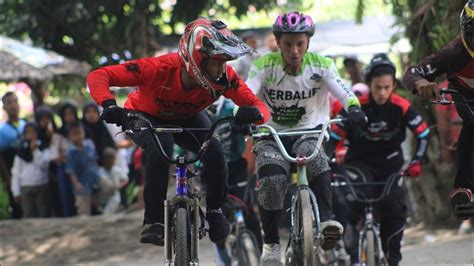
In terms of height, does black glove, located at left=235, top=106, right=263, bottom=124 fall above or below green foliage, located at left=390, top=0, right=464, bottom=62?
below

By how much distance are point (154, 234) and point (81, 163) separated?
21.8 ft

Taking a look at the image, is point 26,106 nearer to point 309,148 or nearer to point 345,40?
point 345,40

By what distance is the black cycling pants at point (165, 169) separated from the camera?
7.36m

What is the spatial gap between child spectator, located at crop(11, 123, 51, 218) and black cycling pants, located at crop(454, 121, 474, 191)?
7.68 metres

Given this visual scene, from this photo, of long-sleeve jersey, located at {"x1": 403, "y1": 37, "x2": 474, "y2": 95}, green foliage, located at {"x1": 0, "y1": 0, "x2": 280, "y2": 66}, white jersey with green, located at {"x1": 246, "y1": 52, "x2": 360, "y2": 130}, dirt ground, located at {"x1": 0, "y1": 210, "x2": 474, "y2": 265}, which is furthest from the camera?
green foliage, located at {"x1": 0, "y1": 0, "x2": 280, "y2": 66}

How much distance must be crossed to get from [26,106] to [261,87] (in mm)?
22318

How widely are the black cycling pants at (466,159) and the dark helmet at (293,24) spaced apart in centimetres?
155

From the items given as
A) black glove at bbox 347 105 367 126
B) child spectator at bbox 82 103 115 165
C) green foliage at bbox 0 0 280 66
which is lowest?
black glove at bbox 347 105 367 126

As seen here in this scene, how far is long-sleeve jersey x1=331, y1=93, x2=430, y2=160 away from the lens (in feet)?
30.2

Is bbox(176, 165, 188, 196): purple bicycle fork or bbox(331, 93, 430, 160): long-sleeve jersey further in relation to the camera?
bbox(331, 93, 430, 160): long-sleeve jersey

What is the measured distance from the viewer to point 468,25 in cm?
697

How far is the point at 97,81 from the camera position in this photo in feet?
23.6

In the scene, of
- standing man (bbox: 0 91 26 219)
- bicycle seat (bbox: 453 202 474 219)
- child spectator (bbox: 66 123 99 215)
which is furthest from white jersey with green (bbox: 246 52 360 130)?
standing man (bbox: 0 91 26 219)

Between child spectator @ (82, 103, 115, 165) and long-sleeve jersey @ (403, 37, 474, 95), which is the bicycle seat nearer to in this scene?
long-sleeve jersey @ (403, 37, 474, 95)
